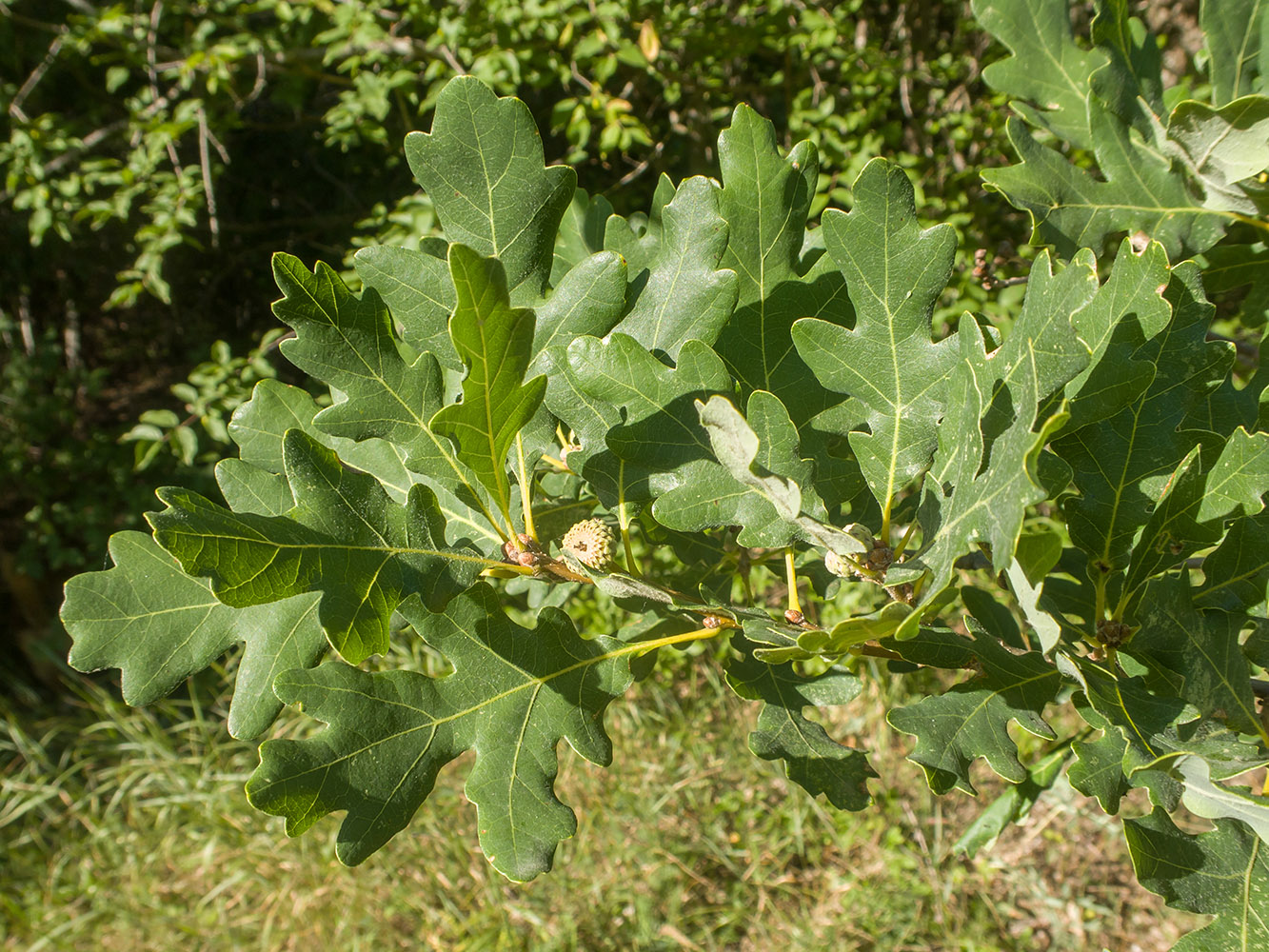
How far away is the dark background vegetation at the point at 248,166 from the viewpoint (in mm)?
3338

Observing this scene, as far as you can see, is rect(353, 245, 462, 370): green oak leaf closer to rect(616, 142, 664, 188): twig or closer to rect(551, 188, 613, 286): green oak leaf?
rect(551, 188, 613, 286): green oak leaf

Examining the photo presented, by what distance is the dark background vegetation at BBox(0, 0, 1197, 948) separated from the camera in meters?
3.34

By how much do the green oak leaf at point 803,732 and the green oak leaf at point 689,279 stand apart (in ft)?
1.31

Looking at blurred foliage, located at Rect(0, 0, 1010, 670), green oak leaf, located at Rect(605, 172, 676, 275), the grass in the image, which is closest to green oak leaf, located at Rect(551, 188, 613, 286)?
green oak leaf, located at Rect(605, 172, 676, 275)

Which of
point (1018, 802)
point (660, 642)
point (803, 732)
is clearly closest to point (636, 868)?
point (1018, 802)

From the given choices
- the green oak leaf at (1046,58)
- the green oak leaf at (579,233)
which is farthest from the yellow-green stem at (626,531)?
the green oak leaf at (1046,58)

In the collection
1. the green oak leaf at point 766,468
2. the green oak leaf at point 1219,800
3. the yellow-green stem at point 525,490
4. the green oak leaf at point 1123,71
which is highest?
the green oak leaf at point 1123,71

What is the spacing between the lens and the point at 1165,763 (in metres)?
0.85

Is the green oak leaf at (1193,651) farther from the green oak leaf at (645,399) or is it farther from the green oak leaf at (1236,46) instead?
the green oak leaf at (1236,46)

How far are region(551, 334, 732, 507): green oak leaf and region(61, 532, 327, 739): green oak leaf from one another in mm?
375

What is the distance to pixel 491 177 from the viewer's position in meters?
0.92

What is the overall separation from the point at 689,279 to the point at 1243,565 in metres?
0.65

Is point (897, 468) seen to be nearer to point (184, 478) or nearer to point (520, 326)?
point (520, 326)

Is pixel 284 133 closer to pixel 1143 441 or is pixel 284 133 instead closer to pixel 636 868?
pixel 636 868
